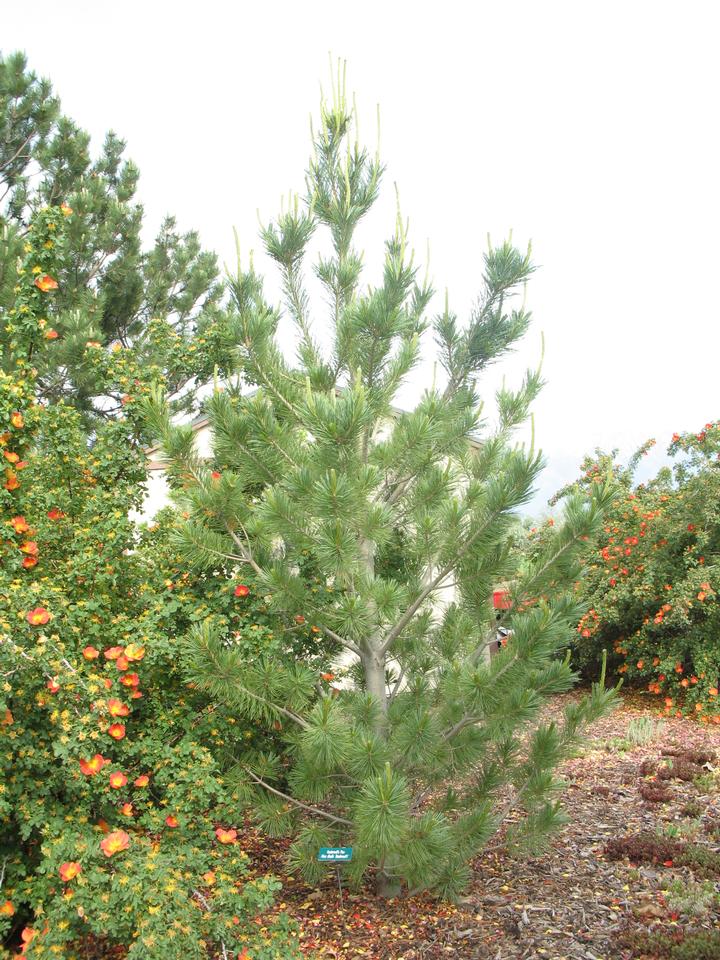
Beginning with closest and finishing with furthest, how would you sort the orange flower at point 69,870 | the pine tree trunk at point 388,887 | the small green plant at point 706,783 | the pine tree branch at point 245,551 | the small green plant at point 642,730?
the orange flower at point 69,870, the pine tree branch at point 245,551, the pine tree trunk at point 388,887, the small green plant at point 706,783, the small green plant at point 642,730

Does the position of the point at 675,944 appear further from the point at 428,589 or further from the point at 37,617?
the point at 37,617

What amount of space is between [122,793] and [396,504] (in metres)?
2.05

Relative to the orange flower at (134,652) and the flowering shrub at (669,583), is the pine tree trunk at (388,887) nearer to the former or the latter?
the orange flower at (134,652)

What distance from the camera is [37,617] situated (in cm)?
364

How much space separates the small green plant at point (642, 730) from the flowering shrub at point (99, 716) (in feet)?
14.7

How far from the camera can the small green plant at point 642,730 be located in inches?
297

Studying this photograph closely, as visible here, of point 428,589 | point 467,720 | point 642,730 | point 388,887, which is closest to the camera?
point 467,720

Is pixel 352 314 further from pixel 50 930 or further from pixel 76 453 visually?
pixel 50 930

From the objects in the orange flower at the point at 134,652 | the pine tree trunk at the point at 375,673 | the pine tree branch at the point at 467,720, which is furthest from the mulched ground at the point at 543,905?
the orange flower at the point at 134,652

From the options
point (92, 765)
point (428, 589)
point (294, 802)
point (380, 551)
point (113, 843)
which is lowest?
point (113, 843)

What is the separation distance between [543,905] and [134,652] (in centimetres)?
256

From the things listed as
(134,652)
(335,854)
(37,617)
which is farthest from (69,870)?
(335,854)

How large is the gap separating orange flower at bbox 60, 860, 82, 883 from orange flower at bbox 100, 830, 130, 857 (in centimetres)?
12

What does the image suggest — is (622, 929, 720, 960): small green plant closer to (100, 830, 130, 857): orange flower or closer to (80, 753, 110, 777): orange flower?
(100, 830, 130, 857): orange flower
